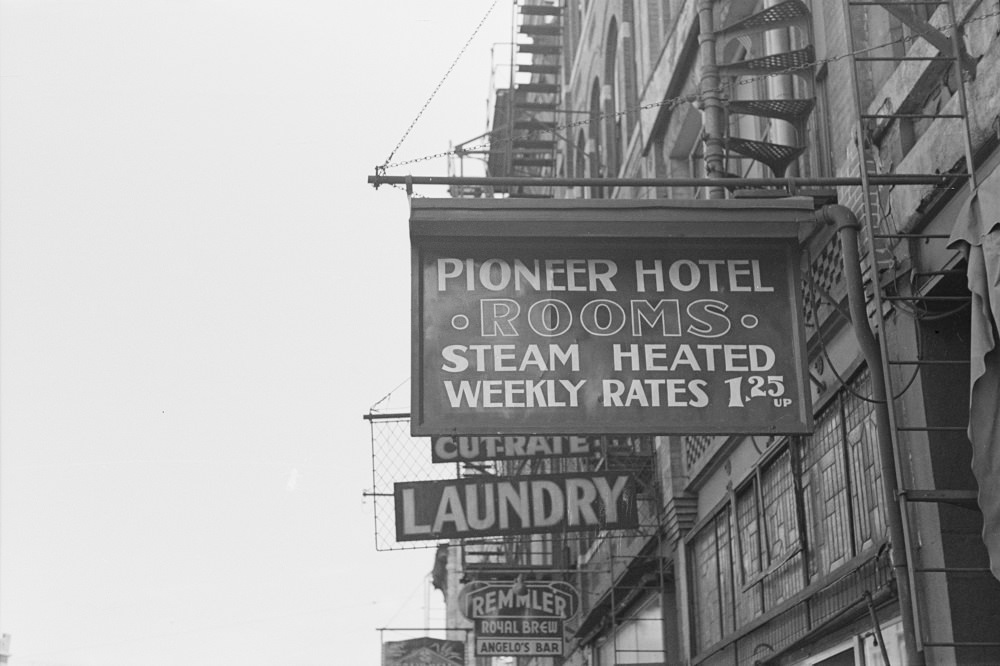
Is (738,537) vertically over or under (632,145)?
under

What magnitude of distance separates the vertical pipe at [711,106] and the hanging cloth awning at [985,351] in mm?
3596

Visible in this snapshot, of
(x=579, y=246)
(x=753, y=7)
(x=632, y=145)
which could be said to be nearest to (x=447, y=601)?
(x=632, y=145)

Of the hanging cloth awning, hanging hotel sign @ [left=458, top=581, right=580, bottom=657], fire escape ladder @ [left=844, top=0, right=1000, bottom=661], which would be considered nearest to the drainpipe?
fire escape ladder @ [left=844, top=0, right=1000, bottom=661]

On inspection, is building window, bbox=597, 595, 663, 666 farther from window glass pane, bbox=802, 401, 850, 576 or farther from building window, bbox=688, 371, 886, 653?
window glass pane, bbox=802, 401, 850, 576

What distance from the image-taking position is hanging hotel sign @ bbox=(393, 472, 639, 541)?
1758 centimetres

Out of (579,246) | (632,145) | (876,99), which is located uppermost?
(632,145)

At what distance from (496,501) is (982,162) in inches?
417

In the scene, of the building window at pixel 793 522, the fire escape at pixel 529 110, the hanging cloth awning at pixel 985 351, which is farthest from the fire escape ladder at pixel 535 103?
the hanging cloth awning at pixel 985 351

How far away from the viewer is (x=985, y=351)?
7953 mm

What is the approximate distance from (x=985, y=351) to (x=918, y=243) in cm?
156

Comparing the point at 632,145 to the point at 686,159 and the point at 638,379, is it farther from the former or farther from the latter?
the point at 638,379

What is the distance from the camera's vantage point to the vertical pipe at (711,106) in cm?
1162

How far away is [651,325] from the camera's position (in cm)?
930

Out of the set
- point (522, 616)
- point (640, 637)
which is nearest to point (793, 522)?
point (640, 637)
